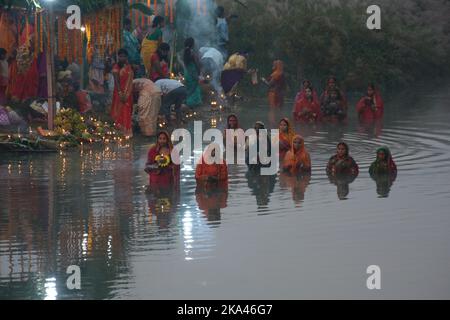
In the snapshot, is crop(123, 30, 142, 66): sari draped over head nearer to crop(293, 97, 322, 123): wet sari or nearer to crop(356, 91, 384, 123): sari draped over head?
crop(293, 97, 322, 123): wet sari

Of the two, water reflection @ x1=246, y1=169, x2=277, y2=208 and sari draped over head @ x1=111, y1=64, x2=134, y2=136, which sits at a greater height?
sari draped over head @ x1=111, y1=64, x2=134, y2=136

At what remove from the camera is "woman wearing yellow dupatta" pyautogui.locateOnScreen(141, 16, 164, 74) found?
2933 centimetres

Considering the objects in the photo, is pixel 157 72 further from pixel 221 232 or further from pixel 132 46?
pixel 221 232

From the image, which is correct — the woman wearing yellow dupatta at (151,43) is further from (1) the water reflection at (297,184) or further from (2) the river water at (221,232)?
(1) the water reflection at (297,184)

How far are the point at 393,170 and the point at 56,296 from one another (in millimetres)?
8660

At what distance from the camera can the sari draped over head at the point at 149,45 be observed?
2934 centimetres

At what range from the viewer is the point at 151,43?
29.5 meters

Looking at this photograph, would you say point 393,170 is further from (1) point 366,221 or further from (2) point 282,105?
(2) point 282,105

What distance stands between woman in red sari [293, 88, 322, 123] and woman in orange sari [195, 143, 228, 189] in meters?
10.3

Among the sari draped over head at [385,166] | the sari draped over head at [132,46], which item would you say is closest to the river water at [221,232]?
the sari draped over head at [385,166]

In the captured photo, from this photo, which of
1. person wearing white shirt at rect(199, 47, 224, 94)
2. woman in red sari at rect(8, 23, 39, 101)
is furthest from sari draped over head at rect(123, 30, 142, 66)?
person wearing white shirt at rect(199, 47, 224, 94)

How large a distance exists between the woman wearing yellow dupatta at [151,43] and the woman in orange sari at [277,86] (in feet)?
14.1

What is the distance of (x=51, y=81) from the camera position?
23828 mm
